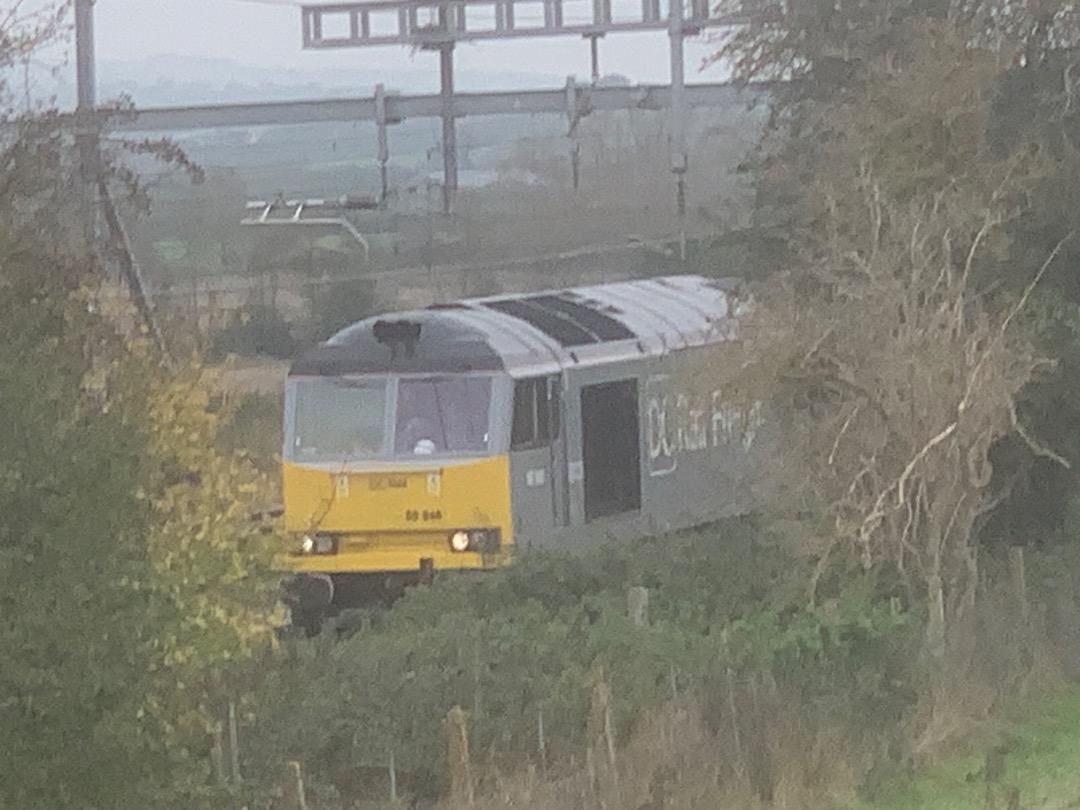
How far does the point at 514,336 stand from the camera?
19.1 metres

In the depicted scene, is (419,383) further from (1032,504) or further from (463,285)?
(463,285)

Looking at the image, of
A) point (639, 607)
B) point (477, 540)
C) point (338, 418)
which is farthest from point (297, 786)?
point (338, 418)

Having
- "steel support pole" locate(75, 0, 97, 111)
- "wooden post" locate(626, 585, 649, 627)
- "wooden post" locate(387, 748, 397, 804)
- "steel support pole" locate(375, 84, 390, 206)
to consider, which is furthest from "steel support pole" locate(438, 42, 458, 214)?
"wooden post" locate(387, 748, 397, 804)

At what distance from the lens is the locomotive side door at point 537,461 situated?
18.4m

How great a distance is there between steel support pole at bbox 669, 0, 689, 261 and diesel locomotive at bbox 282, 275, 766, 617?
29.2ft

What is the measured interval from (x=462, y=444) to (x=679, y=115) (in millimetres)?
12049

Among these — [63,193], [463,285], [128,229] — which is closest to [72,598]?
→ [63,193]

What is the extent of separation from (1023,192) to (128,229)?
6067 millimetres

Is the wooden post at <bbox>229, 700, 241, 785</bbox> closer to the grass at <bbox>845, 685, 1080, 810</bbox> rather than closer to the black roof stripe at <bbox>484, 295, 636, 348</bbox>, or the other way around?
the grass at <bbox>845, 685, 1080, 810</bbox>

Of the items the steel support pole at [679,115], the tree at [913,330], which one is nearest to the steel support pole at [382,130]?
the steel support pole at [679,115]

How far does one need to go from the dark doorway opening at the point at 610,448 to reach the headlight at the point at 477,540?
143cm

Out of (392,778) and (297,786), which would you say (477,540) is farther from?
(297,786)

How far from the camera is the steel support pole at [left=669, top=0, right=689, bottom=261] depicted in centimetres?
2827

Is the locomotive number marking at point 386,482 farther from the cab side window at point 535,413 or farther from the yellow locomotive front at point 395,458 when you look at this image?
the cab side window at point 535,413
